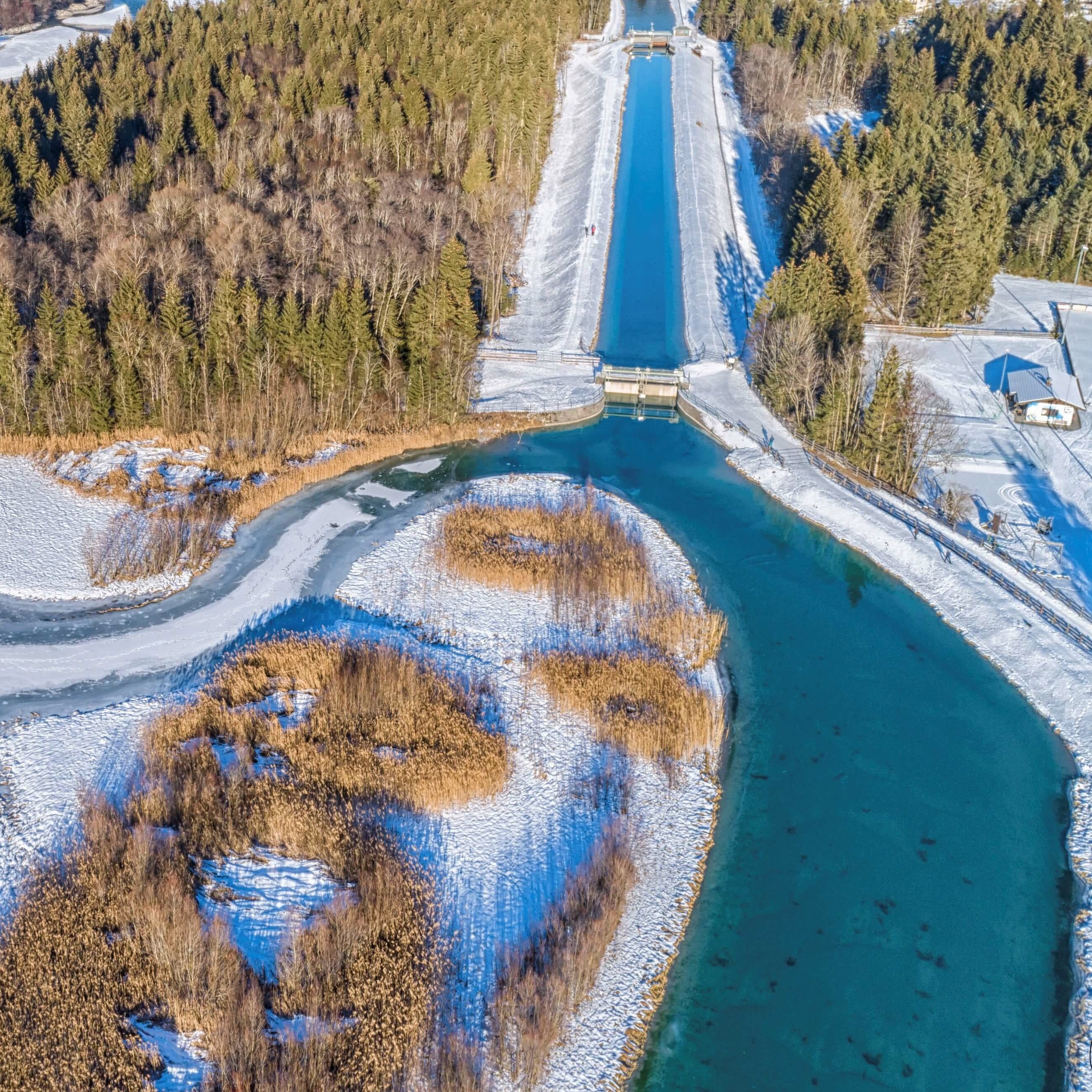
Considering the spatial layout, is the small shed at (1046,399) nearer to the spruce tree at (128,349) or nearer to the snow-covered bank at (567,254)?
the snow-covered bank at (567,254)

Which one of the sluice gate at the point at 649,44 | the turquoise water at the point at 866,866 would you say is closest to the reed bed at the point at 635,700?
the turquoise water at the point at 866,866

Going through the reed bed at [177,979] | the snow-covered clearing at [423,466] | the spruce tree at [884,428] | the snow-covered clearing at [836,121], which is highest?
the snow-covered clearing at [836,121]

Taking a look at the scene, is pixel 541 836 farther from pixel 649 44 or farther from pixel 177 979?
pixel 649 44

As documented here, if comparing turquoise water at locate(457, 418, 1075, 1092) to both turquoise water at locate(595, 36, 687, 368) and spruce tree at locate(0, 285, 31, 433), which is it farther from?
spruce tree at locate(0, 285, 31, 433)

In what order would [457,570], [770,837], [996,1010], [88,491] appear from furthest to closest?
1. [88,491]
2. [457,570]
3. [770,837]
4. [996,1010]

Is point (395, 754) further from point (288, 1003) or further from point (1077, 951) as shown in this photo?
point (1077, 951)

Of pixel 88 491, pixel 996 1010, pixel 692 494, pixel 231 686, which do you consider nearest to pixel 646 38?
pixel 692 494

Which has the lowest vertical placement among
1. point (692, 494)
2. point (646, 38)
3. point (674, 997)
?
point (674, 997)

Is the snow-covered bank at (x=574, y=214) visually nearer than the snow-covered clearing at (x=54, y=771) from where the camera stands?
No
